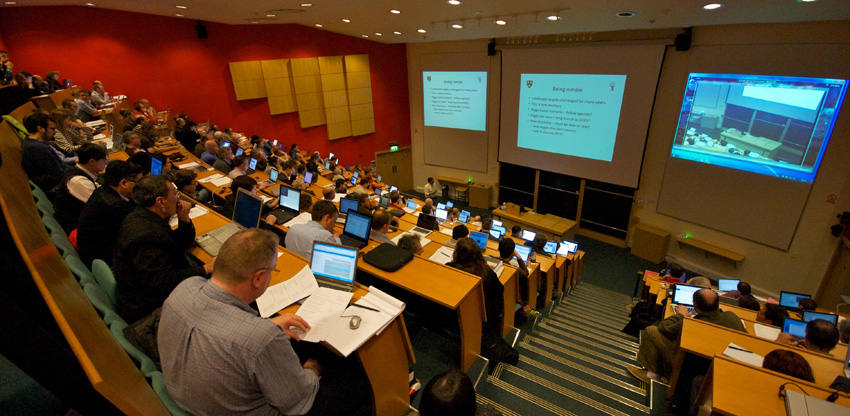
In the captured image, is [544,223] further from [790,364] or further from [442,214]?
[790,364]

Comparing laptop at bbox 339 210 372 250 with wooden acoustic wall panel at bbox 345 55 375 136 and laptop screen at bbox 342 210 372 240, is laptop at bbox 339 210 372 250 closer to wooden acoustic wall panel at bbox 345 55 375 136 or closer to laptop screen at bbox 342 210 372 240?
laptop screen at bbox 342 210 372 240

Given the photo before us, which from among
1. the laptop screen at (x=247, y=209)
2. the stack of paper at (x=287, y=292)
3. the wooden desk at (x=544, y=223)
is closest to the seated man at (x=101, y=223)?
the laptop screen at (x=247, y=209)

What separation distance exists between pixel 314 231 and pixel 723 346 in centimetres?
333

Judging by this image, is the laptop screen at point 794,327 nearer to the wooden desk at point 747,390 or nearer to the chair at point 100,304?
→ the wooden desk at point 747,390

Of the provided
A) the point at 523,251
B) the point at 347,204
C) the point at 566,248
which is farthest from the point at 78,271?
the point at 566,248

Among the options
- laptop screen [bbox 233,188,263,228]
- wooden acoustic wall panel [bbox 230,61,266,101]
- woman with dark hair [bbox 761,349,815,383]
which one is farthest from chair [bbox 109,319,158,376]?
wooden acoustic wall panel [bbox 230,61,266,101]

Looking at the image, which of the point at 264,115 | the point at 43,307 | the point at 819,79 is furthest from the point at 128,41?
the point at 819,79

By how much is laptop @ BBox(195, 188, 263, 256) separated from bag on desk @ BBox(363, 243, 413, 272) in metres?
1.27

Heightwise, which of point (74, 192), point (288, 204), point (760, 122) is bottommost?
point (288, 204)

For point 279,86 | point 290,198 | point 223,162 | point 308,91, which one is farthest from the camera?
point 308,91

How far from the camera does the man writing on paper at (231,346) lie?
1434 mm

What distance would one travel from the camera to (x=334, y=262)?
2.52 meters

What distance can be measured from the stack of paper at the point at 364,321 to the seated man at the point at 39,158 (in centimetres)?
384

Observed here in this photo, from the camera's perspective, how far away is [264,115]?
9969 millimetres
